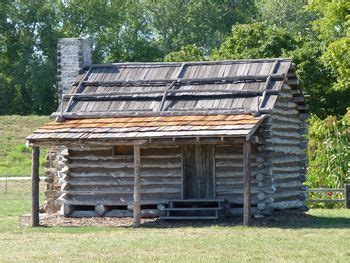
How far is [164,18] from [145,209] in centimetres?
6270

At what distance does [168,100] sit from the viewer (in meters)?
31.2

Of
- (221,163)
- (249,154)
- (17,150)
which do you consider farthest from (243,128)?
(17,150)

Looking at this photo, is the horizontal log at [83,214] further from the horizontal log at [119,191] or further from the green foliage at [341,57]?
the green foliage at [341,57]

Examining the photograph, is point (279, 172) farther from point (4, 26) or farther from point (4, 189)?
point (4, 26)

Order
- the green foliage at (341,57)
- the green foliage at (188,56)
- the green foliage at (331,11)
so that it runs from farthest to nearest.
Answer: the green foliage at (188,56), the green foliage at (331,11), the green foliage at (341,57)

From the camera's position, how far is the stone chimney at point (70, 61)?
34.1 m

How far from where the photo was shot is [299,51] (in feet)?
160

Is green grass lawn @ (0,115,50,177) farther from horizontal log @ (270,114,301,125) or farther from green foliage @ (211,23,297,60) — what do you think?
horizontal log @ (270,114,301,125)

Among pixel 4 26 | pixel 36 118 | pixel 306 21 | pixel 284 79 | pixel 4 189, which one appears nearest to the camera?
pixel 284 79

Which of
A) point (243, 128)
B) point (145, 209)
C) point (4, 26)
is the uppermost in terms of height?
point (4, 26)

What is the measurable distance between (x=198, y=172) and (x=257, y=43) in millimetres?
20993

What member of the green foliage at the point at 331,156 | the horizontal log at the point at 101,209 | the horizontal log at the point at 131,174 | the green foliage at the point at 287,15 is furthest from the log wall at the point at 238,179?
the green foliage at the point at 287,15

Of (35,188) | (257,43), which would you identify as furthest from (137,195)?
(257,43)

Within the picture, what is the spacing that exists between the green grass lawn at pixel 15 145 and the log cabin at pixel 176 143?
2466 cm
